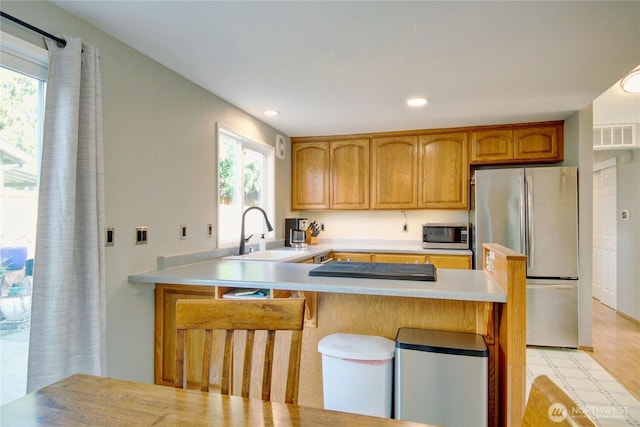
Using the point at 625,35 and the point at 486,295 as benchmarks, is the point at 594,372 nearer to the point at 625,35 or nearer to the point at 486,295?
the point at 486,295

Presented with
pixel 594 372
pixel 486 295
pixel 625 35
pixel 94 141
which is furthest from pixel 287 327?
pixel 594 372

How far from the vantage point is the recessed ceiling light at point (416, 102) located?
114 inches

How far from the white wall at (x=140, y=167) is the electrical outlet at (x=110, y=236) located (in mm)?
30

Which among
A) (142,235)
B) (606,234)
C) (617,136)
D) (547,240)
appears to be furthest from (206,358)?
(606,234)

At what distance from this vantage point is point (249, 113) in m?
3.30

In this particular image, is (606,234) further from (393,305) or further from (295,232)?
(393,305)

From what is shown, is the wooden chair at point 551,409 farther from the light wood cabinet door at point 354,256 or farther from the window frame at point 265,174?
the light wood cabinet door at point 354,256

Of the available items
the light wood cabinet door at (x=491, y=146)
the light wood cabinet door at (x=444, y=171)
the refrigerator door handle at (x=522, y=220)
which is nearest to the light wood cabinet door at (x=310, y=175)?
the light wood cabinet door at (x=444, y=171)

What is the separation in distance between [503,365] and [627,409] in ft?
4.58

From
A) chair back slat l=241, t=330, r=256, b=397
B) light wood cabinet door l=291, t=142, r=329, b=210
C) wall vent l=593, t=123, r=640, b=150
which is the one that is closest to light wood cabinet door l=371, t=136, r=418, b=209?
light wood cabinet door l=291, t=142, r=329, b=210

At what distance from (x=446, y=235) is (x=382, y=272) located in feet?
7.20

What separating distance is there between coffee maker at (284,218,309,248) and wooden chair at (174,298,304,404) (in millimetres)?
2851

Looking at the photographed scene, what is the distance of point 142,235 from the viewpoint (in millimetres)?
2086

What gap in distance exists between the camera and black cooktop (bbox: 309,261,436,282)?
1.81 m
